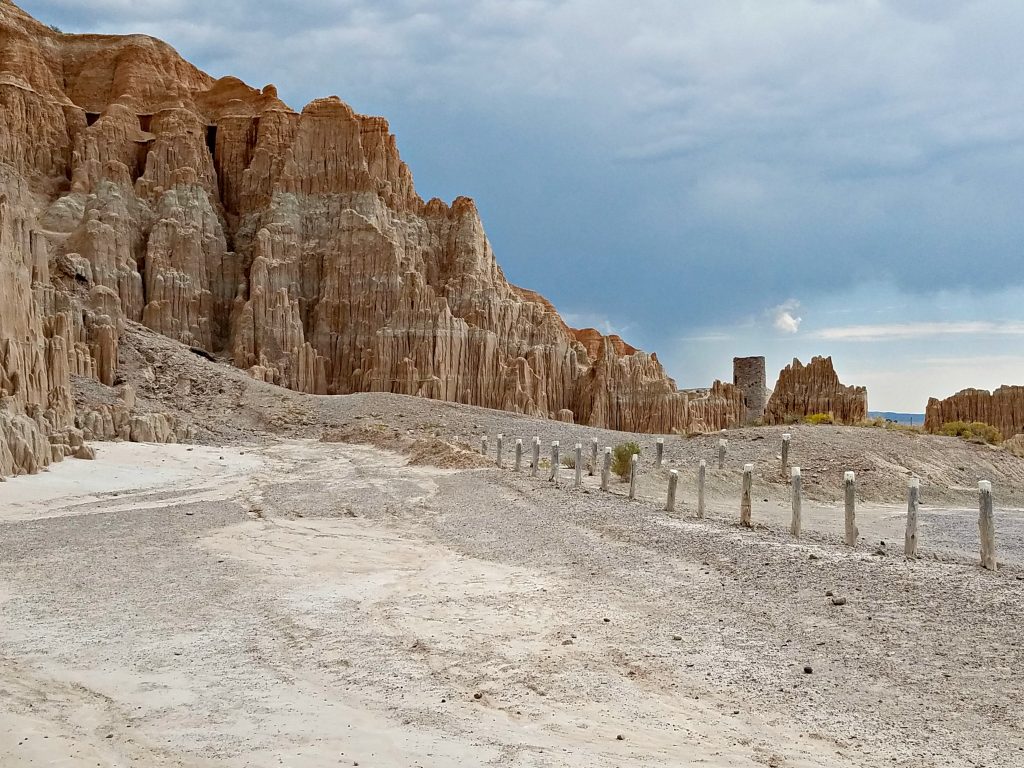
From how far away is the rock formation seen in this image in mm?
68375

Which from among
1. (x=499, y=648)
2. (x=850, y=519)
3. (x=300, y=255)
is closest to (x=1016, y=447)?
(x=850, y=519)

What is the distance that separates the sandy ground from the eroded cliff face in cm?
5380

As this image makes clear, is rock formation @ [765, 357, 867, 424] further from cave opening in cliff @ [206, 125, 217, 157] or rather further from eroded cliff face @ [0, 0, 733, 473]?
cave opening in cliff @ [206, 125, 217, 157]

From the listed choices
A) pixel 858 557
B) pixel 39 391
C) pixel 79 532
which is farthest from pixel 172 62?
pixel 858 557

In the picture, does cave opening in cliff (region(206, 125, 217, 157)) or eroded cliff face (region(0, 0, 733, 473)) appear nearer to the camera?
eroded cliff face (region(0, 0, 733, 473))

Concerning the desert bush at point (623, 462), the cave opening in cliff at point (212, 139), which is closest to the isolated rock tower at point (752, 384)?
the desert bush at point (623, 462)

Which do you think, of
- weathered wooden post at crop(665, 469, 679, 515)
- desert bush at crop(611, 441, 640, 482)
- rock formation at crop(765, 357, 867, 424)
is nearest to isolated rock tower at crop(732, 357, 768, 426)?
rock formation at crop(765, 357, 867, 424)

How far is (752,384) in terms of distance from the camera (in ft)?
252

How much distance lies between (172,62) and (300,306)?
45546 millimetres

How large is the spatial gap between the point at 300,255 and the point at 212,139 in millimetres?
20518

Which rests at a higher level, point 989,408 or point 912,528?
point 989,408

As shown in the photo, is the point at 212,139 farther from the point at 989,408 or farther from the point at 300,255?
the point at 989,408

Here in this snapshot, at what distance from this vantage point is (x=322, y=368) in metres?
71.3

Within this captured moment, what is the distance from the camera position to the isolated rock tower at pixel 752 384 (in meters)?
76.1
